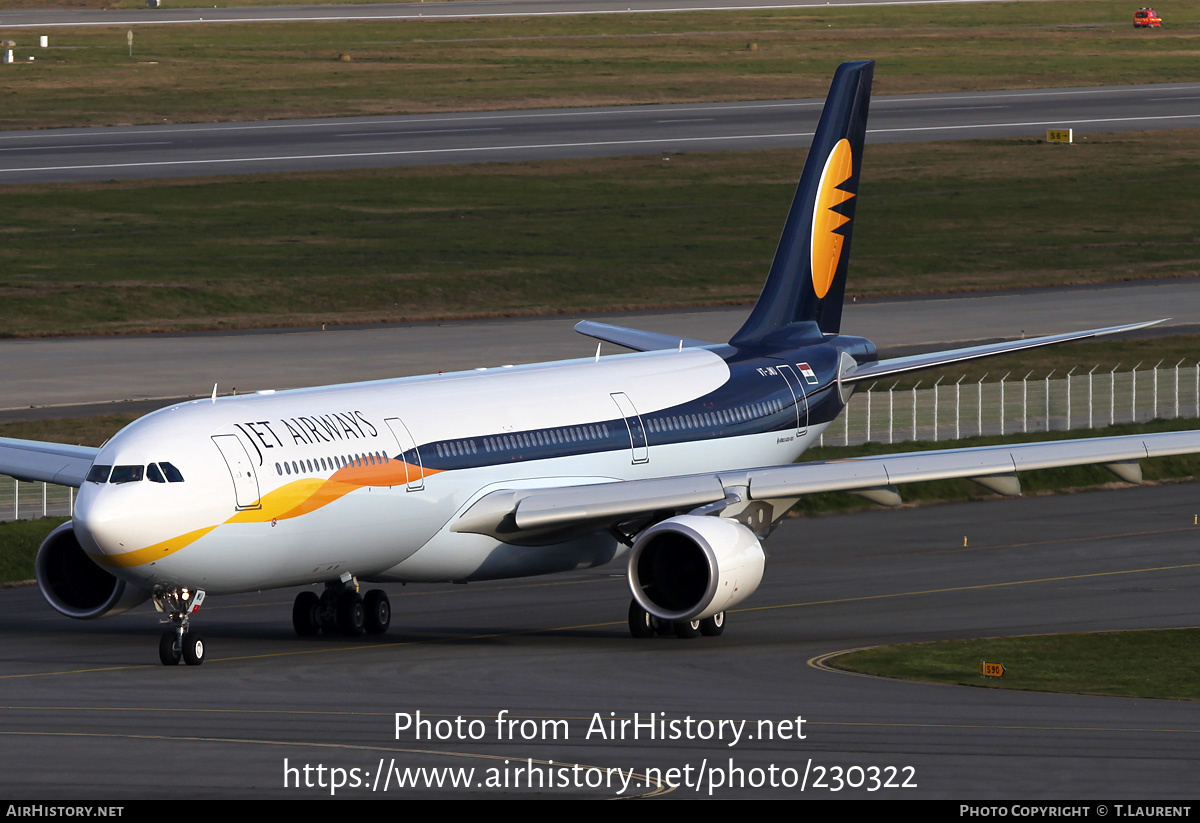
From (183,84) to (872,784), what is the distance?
128 metres

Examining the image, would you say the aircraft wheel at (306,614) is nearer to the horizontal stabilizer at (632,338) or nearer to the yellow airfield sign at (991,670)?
the horizontal stabilizer at (632,338)

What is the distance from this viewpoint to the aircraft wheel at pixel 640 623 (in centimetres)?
4200

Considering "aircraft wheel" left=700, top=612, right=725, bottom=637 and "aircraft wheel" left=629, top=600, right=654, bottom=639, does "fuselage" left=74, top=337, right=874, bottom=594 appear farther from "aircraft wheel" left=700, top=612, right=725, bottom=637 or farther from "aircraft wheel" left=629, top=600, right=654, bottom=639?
"aircraft wheel" left=700, top=612, right=725, bottom=637

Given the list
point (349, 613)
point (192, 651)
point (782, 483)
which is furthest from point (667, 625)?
point (192, 651)

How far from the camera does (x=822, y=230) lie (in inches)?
2112

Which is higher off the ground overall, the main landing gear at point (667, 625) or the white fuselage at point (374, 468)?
the white fuselage at point (374, 468)

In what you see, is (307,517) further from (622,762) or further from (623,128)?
(623,128)

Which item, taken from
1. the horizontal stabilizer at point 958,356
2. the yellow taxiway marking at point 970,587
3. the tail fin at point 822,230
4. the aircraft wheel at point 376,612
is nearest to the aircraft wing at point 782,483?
the aircraft wheel at point 376,612

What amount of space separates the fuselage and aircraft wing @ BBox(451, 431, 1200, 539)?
939mm

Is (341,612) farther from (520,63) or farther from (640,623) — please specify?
(520,63)

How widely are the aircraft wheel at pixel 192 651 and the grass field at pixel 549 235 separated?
50.5 meters

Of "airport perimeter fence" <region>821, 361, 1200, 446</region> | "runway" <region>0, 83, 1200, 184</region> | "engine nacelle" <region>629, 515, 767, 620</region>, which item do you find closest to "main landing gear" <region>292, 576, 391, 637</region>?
"engine nacelle" <region>629, 515, 767, 620</region>

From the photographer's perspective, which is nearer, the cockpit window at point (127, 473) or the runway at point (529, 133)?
the cockpit window at point (127, 473)

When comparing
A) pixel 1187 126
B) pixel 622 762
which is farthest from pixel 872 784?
pixel 1187 126
